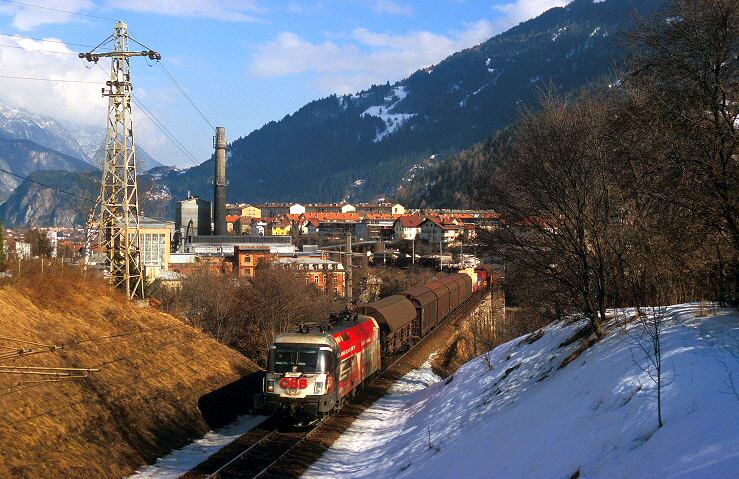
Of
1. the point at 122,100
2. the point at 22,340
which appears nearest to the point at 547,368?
the point at 22,340

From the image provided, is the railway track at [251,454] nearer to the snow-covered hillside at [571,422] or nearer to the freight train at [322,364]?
the snow-covered hillside at [571,422]

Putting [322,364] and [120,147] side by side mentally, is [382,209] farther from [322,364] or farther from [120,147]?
[322,364]

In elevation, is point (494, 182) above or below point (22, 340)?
above

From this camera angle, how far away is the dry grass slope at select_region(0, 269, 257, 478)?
40.5 ft

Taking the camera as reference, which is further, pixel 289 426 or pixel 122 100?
pixel 122 100

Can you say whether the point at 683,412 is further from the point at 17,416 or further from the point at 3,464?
the point at 17,416

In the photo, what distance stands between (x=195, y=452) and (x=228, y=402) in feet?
15.6

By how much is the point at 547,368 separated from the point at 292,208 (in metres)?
184

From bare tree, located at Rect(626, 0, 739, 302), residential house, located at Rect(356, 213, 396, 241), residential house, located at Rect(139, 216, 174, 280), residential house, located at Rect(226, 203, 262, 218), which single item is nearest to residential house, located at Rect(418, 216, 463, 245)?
residential house, located at Rect(356, 213, 396, 241)

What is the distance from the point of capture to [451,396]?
1647cm

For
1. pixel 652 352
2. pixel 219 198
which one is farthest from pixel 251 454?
pixel 219 198

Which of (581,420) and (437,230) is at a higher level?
(437,230)

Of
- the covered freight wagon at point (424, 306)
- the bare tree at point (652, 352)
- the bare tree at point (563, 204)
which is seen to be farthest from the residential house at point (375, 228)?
the bare tree at point (652, 352)

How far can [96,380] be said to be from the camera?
51.5 ft
